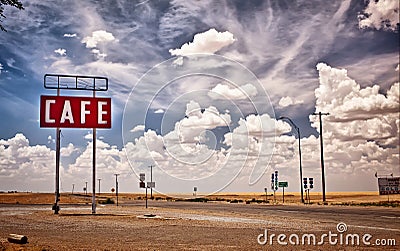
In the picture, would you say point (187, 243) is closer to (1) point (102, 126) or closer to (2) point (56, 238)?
(2) point (56, 238)

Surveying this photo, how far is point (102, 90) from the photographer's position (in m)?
37.6

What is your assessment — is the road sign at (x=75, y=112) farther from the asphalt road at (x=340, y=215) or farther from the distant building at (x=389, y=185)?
the distant building at (x=389, y=185)

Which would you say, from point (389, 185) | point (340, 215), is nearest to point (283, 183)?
point (389, 185)

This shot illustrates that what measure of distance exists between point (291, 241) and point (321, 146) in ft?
163

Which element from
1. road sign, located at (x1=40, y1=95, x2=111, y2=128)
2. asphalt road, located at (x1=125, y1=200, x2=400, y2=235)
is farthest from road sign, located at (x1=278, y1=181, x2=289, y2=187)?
road sign, located at (x1=40, y1=95, x2=111, y2=128)

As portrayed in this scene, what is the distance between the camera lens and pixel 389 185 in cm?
7506

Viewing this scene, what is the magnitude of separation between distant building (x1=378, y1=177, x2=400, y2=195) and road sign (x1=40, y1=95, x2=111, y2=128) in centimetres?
5392

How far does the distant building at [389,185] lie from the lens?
243ft

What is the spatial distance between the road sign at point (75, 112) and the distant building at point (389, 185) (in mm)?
53921

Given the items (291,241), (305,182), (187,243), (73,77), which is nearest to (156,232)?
Answer: (187,243)

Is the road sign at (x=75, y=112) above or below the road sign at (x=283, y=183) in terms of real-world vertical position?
above

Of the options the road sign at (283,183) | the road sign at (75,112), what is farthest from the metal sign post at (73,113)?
the road sign at (283,183)

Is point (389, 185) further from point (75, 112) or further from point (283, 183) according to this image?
point (75, 112)

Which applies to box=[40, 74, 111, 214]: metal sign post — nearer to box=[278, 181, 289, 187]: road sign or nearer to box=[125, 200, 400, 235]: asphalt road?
box=[125, 200, 400, 235]: asphalt road
